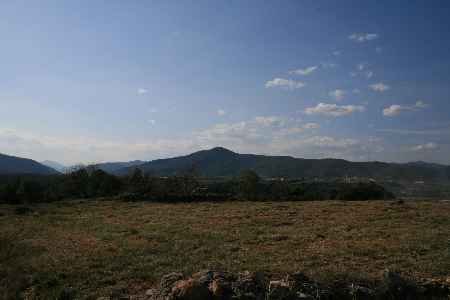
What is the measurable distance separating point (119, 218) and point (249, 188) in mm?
51536

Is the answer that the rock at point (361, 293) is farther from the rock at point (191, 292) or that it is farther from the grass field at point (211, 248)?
the rock at point (191, 292)

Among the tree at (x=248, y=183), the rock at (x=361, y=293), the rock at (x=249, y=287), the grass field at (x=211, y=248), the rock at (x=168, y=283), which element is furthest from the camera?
the tree at (x=248, y=183)

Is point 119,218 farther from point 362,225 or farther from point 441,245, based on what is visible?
point 441,245

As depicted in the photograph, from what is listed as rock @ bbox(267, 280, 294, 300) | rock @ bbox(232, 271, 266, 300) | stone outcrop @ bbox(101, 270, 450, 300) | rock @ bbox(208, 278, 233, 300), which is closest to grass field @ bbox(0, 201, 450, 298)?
stone outcrop @ bbox(101, 270, 450, 300)

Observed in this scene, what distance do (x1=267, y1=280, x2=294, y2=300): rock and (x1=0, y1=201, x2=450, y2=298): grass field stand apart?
209 centimetres

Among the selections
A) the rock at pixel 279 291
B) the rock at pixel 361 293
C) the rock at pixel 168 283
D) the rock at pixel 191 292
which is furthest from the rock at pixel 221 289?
the rock at pixel 361 293

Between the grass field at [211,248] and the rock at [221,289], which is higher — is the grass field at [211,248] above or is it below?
below

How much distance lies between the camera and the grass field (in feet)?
38.3

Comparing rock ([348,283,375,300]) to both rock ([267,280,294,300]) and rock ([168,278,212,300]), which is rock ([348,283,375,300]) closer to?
rock ([267,280,294,300])

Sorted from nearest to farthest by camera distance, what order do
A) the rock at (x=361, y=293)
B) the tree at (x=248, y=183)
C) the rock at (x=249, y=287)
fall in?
1. the rock at (x=249, y=287)
2. the rock at (x=361, y=293)
3. the tree at (x=248, y=183)

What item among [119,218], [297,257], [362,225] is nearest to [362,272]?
[297,257]

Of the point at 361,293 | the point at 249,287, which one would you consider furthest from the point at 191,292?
the point at 361,293

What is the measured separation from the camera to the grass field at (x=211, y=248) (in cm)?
1169

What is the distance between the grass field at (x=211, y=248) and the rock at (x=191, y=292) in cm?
236
